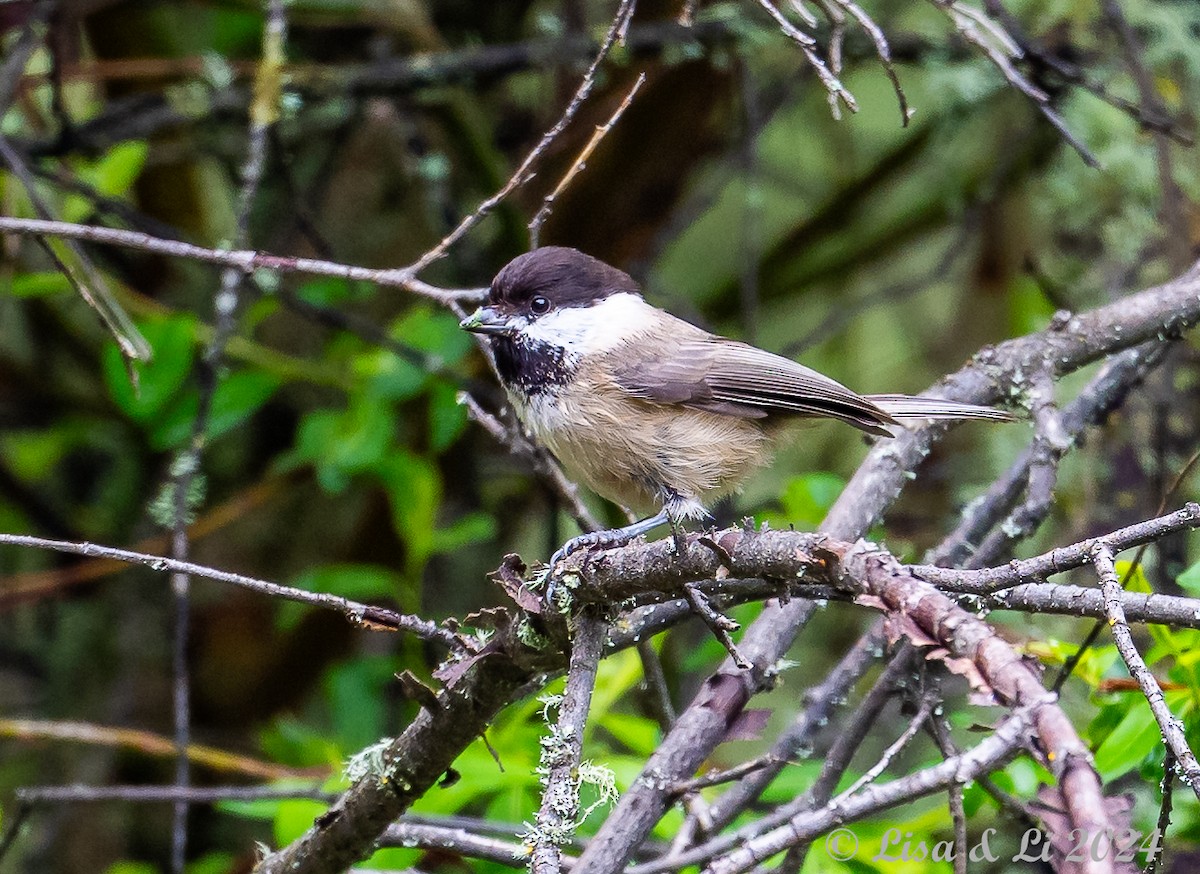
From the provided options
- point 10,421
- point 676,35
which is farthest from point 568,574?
point 10,421

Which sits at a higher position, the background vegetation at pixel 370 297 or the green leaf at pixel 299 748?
the background vegetation at pixel 370 297

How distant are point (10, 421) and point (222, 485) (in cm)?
80

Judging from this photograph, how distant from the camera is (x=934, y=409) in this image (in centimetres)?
244

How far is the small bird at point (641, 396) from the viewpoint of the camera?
254 centimetres

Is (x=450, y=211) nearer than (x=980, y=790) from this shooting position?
No

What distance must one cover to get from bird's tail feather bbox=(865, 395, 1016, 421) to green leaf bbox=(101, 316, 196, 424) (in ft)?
6.55

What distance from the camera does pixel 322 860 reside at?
1971 millimetres

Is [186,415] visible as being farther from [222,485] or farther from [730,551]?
[730,551]

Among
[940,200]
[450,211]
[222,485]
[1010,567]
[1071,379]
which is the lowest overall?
[1010,567]

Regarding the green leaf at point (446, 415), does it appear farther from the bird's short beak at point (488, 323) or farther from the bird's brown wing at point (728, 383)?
the bird's brown wing at point (728, 383)

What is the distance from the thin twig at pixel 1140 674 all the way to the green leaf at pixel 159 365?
108 inches

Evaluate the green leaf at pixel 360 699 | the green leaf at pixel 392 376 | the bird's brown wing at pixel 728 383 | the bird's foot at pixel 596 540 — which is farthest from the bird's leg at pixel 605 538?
the green leaf at pixel 360 699

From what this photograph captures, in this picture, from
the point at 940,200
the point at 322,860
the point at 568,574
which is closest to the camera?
the point at 568,574

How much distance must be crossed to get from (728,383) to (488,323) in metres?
0.57
